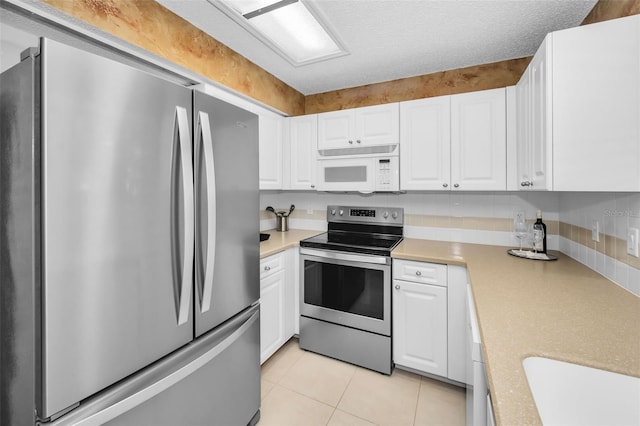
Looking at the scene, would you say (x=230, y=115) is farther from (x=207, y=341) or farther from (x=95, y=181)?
(x=207, y=341)

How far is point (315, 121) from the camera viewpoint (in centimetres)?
265

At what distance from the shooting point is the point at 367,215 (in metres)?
2.73

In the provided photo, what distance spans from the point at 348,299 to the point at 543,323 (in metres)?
1.36

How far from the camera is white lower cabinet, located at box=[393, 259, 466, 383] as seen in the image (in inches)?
72.9

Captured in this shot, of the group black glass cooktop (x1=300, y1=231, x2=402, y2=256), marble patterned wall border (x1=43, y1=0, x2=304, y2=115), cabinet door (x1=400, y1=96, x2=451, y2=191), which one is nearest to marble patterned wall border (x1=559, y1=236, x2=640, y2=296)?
cabinet door (x1=400, y1=96, x2=451, y2=191)

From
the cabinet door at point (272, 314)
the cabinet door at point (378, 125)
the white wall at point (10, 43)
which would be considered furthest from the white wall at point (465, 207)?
the white wall at point (10, 43)

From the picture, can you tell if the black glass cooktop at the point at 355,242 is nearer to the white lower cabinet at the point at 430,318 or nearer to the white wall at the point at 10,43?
the white lower cabinet at the point at 430,318

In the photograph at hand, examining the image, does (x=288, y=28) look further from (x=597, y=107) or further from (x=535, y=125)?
(x=597, y=107)

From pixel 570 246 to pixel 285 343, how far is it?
2.25 meters

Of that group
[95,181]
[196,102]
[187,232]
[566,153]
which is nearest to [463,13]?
[566,153]

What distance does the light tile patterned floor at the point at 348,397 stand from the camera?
5.51ft

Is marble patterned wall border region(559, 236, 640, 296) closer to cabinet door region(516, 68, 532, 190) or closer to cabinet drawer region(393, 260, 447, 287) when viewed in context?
cabinet door region(516, 68, 532, 190)

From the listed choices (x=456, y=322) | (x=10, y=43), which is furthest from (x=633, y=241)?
(x=10, y=43)

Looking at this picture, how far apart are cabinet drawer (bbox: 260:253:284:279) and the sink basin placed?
1556mm
